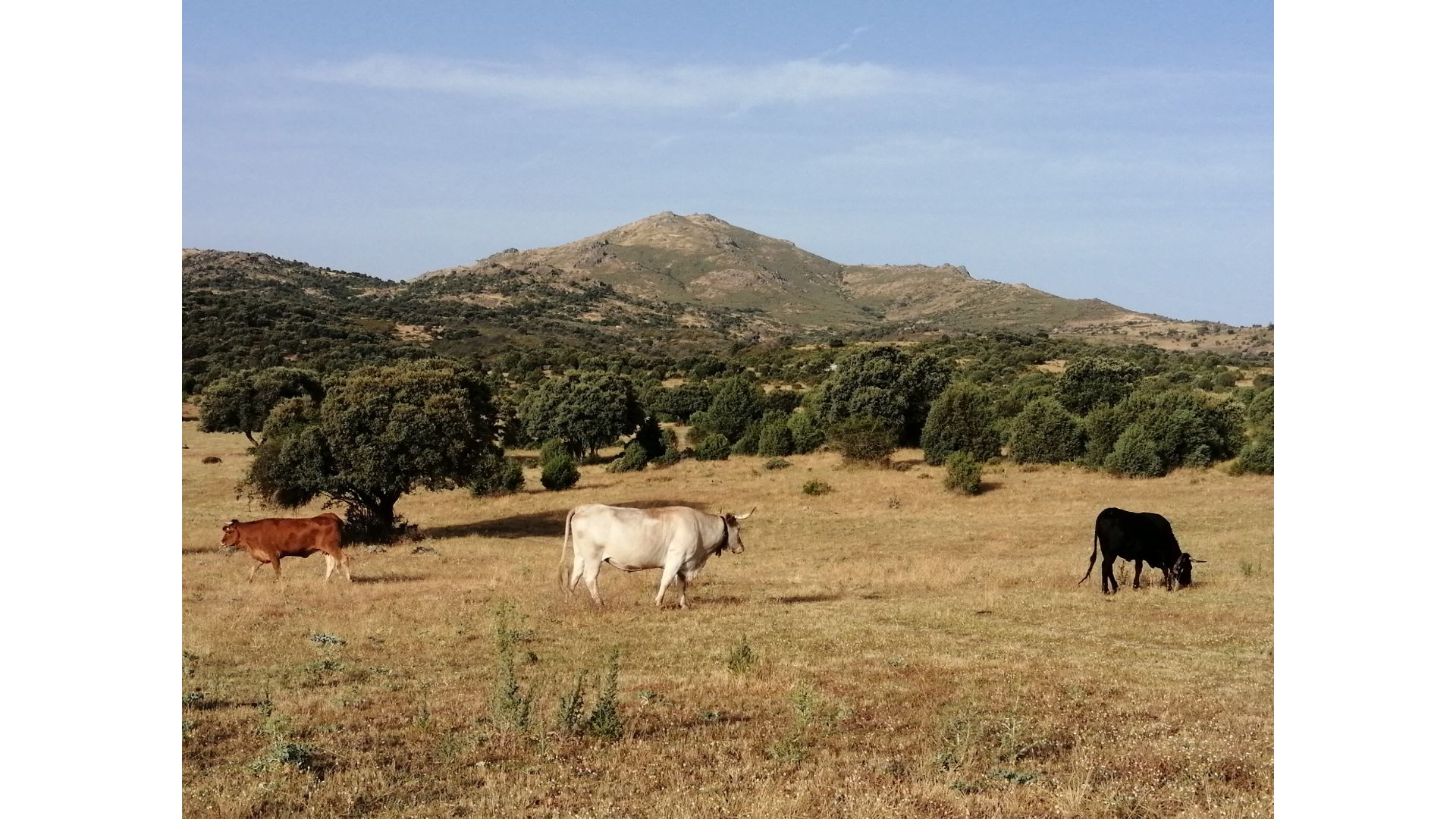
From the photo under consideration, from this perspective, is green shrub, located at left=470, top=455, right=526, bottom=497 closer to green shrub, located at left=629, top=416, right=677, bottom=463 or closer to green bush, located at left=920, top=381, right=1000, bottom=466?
green shrub, located at left=629, top=416, right=677, bottom=463

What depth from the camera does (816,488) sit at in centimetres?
4578

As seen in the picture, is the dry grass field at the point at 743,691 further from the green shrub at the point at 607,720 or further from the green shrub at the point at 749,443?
the green shrub at the point at 749,443

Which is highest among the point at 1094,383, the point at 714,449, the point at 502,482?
the point at 1094,383

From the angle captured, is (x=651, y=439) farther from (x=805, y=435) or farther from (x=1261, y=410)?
(x=1261, y=410)

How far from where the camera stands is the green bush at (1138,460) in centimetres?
4800

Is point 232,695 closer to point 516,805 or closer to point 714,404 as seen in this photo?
point 516,805

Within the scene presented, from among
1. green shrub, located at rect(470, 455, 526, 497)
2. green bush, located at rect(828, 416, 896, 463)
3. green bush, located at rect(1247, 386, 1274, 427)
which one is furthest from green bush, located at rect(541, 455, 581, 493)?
green bush, located at rect(1247, 386, 1274, 427)

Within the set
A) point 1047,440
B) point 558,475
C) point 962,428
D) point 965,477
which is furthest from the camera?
point 962,428

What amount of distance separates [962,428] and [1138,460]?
1015 centimetres

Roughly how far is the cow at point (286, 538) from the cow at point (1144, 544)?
1519 cm

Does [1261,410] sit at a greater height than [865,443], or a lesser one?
greater

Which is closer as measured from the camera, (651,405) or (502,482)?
(502,482)

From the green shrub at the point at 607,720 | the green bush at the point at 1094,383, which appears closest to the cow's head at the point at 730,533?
the green shrub at the point at 607,720

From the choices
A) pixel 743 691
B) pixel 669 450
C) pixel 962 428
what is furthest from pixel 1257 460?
pixel 743 691
